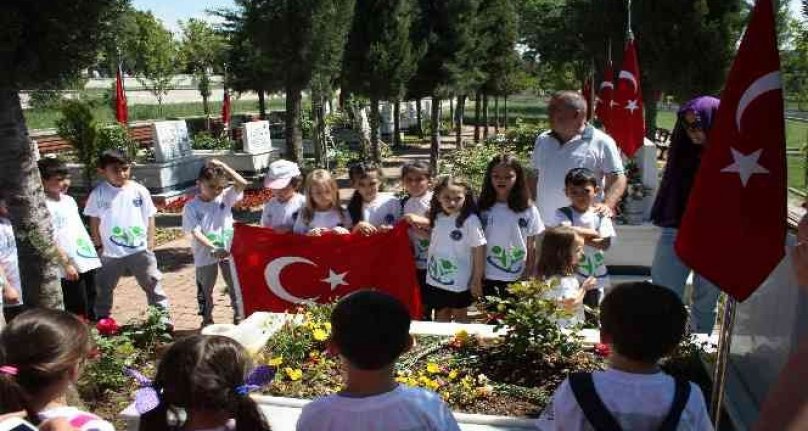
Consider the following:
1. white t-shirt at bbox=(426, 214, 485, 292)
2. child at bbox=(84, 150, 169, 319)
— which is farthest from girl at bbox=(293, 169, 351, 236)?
child at bbox=(84, 150, 169, 319)

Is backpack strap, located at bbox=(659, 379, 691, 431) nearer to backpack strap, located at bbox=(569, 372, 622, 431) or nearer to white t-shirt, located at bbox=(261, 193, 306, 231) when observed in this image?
backpack strap, located at bbox=(569, 372, 622, 431)

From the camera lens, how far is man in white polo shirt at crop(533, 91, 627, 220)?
16.8 ft

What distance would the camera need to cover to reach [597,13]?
18.1 m

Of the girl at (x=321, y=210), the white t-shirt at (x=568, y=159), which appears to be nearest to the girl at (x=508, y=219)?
the white t-shirt at (x=568, y=159)

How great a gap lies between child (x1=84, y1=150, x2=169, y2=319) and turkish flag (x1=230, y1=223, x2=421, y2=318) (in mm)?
957

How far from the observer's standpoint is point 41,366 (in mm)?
2068

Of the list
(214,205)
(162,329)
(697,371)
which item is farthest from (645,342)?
(214,205)

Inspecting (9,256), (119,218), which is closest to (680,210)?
(119,218)

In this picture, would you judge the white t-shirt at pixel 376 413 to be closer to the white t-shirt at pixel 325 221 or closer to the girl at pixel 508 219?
the girl at pixel 508 219

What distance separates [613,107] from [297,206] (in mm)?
4629

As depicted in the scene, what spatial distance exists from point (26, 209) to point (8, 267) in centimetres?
64

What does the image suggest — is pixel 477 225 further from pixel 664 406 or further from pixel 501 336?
pixel 664 406

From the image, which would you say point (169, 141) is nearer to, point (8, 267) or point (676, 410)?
point (8, 267)

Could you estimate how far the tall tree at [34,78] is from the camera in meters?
4.19
